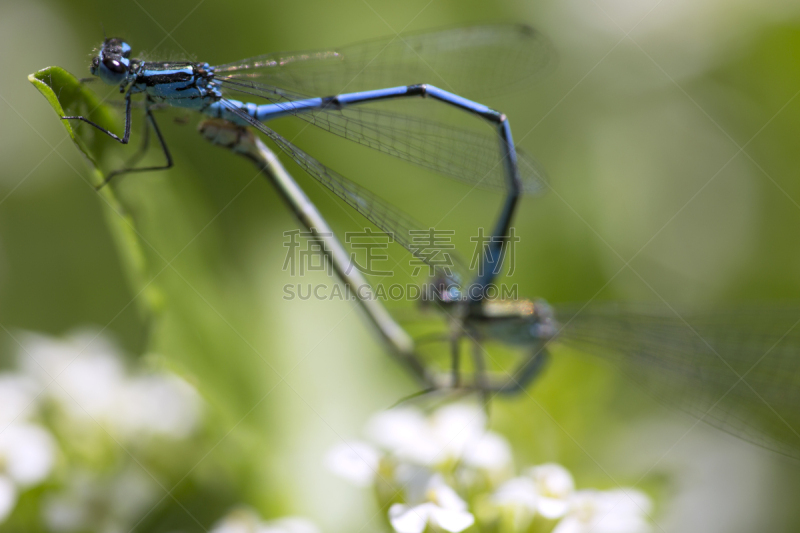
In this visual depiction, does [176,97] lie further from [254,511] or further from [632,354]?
[632,354]

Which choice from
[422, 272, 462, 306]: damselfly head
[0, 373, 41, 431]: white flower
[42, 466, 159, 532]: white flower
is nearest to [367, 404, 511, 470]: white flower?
[422, 272, 462, 306]: damselfly head

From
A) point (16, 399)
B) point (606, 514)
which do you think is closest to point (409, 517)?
point (606, 514)

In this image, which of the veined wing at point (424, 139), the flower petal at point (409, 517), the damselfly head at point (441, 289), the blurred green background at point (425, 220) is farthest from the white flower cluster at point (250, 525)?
the veined wing at point (424, 139)

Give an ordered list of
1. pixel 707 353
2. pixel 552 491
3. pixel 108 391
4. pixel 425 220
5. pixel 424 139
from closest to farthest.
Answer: pixel 552 491 → pixel 108 391 → pixel 424 139 → pixel 425 220 → pixel 707 353

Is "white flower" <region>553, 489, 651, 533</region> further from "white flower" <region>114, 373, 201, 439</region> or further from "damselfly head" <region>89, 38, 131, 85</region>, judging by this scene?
"damselfly head" <region>89, 38, 131, 85</region>

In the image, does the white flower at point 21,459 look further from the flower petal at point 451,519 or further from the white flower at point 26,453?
the flower petal at point 451,519

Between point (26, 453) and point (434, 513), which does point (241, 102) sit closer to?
point (26, 453)

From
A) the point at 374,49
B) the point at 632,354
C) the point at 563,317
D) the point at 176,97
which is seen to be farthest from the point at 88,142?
the point at 632,354
